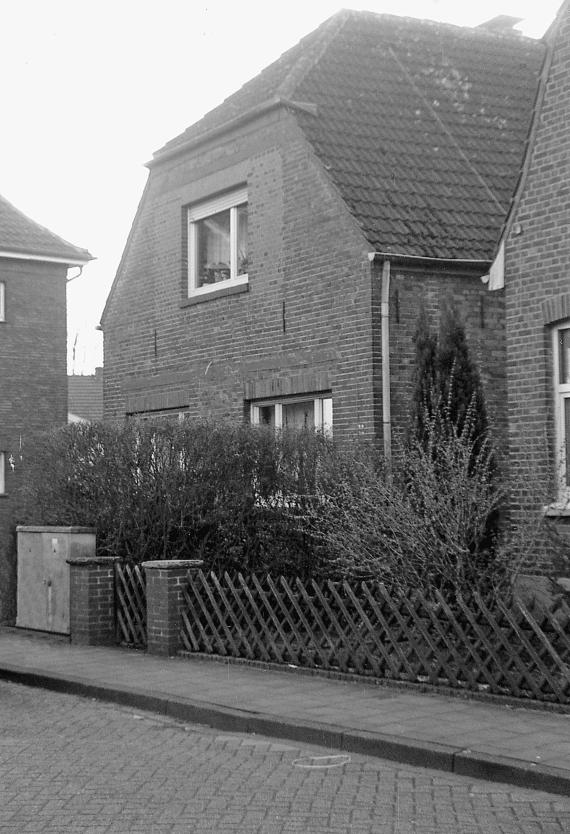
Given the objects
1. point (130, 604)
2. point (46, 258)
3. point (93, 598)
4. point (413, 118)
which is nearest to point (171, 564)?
point (130, 604)

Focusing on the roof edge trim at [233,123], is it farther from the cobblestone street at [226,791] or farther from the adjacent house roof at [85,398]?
the adjacent house roof at [85,398]

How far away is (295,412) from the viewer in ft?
54.3

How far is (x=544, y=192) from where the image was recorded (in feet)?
42.2

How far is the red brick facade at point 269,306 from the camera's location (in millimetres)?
15094

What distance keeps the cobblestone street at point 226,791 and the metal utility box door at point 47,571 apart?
460 centimetres

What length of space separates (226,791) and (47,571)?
24.5 ft

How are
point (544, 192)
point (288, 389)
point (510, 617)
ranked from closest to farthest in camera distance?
point (510, 617) → point (544, 192) → point (288, 389)

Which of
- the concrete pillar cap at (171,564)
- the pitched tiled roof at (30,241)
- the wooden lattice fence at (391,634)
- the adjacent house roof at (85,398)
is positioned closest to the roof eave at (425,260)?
the wooden lattice fence at (391,634)

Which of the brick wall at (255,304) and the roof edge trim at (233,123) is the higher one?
the roof edge trim at (233,123)

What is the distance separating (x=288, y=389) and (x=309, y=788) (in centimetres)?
963

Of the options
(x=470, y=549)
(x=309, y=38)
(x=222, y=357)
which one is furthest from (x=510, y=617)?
(x=309, y=38)

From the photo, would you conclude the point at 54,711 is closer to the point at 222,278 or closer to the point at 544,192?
the point at 544,192

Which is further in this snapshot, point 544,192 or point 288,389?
point 288,389

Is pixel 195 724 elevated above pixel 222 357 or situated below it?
below
